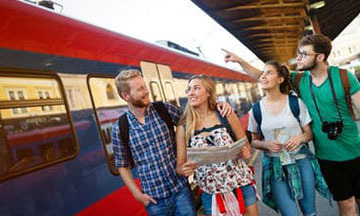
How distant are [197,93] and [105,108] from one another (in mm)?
1484

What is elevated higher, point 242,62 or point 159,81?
point 159,81

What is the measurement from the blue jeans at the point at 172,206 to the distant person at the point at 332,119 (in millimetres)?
1177

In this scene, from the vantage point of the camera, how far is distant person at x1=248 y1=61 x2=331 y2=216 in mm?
2449

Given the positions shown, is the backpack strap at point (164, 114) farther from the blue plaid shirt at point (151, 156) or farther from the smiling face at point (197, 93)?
the smiling face at point (197, 93)

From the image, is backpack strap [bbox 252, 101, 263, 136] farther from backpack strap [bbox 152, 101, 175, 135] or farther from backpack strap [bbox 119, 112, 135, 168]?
backpack strap [bbox 119, 112, 135, 168]

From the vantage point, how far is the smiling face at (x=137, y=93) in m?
2.15

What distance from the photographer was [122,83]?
2156mm

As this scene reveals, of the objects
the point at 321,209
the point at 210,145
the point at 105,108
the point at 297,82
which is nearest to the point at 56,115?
the point at 105,108

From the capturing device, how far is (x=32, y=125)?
2.40 m

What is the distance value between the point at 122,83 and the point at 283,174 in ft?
4.51

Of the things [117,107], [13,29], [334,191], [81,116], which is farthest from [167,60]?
[334,191]

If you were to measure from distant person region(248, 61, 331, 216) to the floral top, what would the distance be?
409 millimetres

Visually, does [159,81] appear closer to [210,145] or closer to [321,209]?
[321,209]

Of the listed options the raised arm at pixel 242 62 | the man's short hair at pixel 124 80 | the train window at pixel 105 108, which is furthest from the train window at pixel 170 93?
the man's short hair at pixel 124 80
